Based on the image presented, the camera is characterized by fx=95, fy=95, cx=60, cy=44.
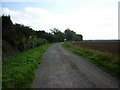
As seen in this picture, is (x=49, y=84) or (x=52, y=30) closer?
(x=49, y=84)

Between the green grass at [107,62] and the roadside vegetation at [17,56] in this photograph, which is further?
the green grass at [107,62]

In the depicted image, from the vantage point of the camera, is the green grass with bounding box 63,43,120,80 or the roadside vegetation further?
the green grass with bounding box 63,43,120,80

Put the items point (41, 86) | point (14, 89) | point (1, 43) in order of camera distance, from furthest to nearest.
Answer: point (1, 43)
point (41, 86)
point (14, 89)

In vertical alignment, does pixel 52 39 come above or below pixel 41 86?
above

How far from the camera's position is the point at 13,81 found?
395 centimetres

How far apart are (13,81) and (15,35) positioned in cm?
957

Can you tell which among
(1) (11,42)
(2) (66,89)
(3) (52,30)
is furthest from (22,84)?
(3) (52,30)

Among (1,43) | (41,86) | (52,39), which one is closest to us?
(41,86)

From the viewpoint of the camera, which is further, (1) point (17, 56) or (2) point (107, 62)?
(1) point (17, 56)

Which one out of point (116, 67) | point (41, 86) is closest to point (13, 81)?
point (41, 86)

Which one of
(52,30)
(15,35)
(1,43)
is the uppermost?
(52,30)

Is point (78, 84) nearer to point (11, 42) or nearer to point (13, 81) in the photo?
point (13, 81)

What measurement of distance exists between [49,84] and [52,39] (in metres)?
55.0

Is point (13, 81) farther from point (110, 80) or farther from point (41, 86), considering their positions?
point (110, 80)
